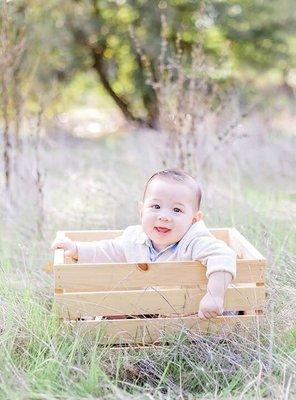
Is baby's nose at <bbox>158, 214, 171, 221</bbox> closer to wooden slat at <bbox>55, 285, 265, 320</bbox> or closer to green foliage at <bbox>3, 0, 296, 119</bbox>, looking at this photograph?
wooden slat at <bbox>55, 285, 265, 320</bbox>

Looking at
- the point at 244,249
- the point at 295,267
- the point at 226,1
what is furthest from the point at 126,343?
the point at 226,1

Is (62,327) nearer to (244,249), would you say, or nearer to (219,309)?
(219,309)

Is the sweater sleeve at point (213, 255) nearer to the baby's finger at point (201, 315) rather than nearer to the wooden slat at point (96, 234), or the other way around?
the baby's finger at point (201, 315)

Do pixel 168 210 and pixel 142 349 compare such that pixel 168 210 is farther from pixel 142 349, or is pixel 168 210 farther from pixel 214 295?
pixel 142 349

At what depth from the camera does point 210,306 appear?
9.00 feet

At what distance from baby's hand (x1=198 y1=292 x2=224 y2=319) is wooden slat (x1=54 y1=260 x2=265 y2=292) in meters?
0.06

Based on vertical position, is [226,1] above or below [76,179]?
above

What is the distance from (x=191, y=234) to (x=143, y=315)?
1.15ft

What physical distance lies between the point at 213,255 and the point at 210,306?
173 mm

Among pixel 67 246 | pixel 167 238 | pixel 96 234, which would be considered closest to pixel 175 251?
pixel 167 238

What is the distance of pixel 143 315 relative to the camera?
2.85 m

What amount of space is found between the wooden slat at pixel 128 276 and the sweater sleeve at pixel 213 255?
0.14 ft

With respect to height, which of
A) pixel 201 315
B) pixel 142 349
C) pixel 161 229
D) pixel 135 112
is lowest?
pixel 142 349

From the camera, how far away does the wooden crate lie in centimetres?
276
